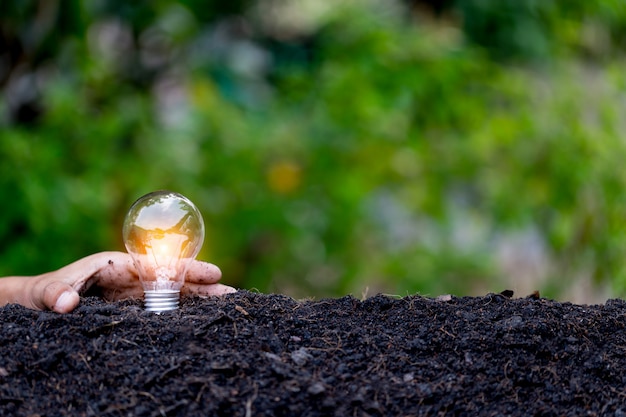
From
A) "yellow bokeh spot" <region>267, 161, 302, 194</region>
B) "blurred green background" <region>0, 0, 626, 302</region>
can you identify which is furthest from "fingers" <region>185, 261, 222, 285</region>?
"yellow bokeh spot" <region>267, 161, 302, 194</region>

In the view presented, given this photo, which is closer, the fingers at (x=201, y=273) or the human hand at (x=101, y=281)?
the human hand at (x=101, y=281)

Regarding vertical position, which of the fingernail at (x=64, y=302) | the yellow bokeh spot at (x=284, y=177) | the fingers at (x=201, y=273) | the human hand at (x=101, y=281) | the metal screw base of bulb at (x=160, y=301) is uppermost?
the yellow bokeh spot at (x=284, y=177)

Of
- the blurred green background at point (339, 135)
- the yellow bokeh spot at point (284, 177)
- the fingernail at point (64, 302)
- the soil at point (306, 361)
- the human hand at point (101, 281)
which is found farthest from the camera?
the yellow bokeh spot at point (284, 177)

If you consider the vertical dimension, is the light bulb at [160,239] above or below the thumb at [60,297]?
above

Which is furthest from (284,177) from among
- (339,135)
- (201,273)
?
(201,273)

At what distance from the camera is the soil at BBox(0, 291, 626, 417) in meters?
1.75

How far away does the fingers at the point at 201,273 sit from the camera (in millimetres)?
2484

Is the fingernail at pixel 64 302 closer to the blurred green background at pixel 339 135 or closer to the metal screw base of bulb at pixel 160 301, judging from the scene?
the metal screw base of bulb at pixel 160 301

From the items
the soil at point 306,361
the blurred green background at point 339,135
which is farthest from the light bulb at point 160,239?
the blurred green background at point 339,135

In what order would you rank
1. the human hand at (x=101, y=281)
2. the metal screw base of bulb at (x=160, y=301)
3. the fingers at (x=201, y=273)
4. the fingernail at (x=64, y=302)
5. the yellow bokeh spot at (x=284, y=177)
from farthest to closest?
1. the yellow bokeh spot at (x=284, y=177)
2. the fingers at (x=201, y=273)
3. the human hand at (x=101, y=281)
4. the metal screw base of bulb at (x=160, y=301)
5. the fingernail at (x=64, y=302)

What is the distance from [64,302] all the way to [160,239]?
1.27 feet

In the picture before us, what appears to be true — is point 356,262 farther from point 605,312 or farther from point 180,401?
point 180,401

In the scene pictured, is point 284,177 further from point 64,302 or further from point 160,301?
point 64,302

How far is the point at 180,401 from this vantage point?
68.2 inches
